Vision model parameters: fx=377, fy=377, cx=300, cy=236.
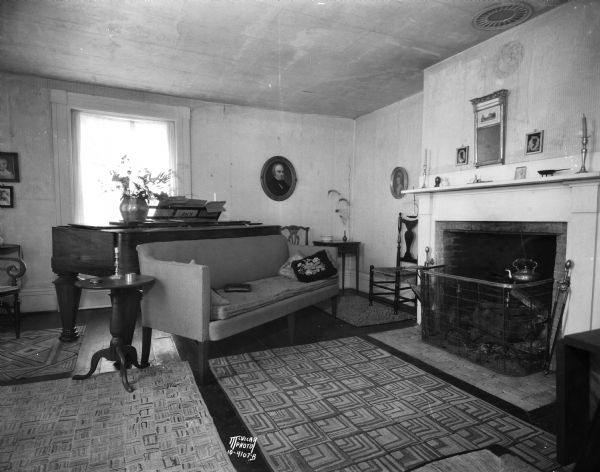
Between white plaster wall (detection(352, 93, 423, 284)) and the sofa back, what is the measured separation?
176 centimetres

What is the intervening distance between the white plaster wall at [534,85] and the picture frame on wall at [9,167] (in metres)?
4.68

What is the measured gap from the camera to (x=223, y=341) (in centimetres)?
349

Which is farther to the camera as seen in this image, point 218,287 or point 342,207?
point 342,207

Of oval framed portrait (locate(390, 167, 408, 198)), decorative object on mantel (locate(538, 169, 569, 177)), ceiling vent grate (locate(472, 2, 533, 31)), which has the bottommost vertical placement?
decorative object on mantel (locate(538, 169, 569, 177))

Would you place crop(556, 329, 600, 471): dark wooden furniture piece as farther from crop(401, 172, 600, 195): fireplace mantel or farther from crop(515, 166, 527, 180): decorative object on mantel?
crop(515, 166, 527, 180): decorative object on mantel

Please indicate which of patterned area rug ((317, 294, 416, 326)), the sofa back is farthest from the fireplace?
the sofa back

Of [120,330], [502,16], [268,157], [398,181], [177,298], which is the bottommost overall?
[120,330]

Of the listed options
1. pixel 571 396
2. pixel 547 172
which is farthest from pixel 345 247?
pixel 571 396

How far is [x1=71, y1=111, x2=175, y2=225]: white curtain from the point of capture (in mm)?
4582

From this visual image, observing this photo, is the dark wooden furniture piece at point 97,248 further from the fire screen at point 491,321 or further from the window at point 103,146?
the fire screen at point 491,321

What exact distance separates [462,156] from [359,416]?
8.45 ft

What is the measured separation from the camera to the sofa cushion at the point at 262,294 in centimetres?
272

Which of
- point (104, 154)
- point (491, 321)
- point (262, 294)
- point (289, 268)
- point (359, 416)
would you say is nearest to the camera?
point (359, 416)

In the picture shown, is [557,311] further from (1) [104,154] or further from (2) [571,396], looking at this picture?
(1) [104,154]
